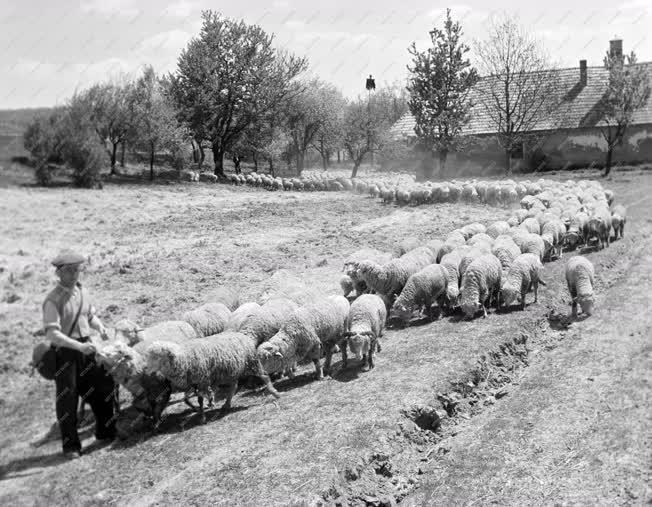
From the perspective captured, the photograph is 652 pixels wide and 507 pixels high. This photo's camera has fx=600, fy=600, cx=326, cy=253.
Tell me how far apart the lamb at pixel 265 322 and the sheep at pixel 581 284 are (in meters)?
5.80

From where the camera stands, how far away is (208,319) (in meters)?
9.60

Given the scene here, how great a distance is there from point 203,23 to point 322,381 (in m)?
37.1

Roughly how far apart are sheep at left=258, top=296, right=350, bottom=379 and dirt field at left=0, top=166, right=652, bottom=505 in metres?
0.45

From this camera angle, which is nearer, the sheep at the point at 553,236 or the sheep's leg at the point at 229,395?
the sheep's leg at the point at 229,395

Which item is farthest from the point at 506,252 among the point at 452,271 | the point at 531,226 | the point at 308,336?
the point at 308,336

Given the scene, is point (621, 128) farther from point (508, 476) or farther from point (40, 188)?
point (508, 476)

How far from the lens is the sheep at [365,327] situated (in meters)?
9.04

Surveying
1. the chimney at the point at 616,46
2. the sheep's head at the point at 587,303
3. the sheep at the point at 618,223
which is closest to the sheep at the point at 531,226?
the sheep at the point at 618,223

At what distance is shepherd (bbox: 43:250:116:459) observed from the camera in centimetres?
659

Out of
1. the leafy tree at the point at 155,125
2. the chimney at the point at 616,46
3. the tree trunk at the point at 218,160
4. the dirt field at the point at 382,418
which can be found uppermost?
the chimney at the point at 616,46

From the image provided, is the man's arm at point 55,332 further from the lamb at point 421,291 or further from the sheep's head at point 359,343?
the lamb at point 421,291

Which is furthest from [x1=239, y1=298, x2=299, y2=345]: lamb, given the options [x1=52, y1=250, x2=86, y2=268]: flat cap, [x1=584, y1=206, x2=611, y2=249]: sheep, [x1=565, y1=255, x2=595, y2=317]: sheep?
[x1=584, y1=206, x2=611, y2=249]: sheep

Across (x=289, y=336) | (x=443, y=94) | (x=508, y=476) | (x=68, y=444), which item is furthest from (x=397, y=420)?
(x=443, y=94)

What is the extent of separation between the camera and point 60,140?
29.8m
